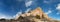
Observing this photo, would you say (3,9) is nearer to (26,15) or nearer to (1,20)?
(1,20)

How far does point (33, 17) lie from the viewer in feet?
12.6

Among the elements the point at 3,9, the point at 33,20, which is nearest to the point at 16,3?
the point at 3,9

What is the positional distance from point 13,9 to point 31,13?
1.49 feet

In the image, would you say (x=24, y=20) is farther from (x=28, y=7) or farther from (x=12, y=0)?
(x=12, y=0)

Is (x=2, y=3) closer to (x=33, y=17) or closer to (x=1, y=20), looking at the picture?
(x=1, y=20)

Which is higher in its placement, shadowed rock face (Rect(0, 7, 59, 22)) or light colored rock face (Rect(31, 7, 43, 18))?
light colored rock face (Rect(31, 7, 43, 18))

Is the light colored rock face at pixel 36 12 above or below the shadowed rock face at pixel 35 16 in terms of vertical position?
above

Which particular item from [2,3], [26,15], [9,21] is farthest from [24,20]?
[2,3]

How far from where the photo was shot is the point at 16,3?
386cm

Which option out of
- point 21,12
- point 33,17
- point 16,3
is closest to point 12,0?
point 16,3

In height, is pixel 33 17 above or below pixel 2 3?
below

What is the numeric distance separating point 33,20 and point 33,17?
0.09 meters

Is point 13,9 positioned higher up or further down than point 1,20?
higher up

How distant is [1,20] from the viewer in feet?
12.7
